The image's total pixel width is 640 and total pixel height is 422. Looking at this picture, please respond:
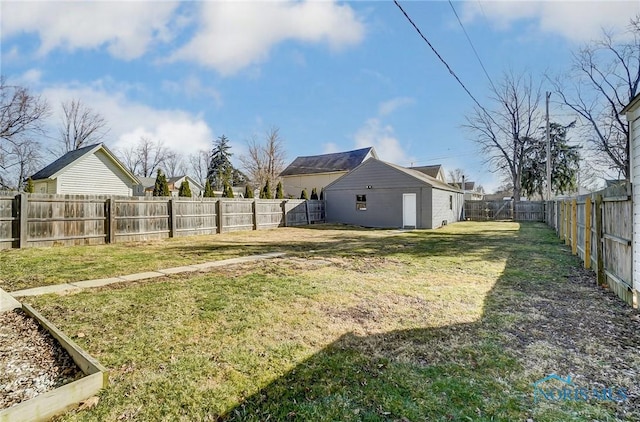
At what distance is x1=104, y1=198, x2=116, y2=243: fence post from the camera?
1062cm

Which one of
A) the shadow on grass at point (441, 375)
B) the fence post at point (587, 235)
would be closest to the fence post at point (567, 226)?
the fence post at point (587, 235)

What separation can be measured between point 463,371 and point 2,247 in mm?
11214

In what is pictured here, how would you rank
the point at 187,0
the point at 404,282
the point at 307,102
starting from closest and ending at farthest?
the point at 404,282
the point at 187,0
the point at 307,102

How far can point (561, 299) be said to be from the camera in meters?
4.50

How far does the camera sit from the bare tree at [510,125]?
25938 millimetres

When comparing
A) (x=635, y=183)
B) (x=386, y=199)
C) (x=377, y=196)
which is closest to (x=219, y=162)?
(x=377, y=196)

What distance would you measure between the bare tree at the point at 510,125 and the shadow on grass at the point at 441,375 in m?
25.9

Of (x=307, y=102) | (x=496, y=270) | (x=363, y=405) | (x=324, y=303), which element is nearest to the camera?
(x=363, y=405)

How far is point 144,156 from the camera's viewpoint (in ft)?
140

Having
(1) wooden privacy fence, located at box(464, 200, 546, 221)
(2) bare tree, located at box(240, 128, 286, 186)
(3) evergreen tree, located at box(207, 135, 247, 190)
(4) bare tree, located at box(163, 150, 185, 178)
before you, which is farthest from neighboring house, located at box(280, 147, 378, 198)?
(4) bare tree, located at box(163, 150, 185, 178)

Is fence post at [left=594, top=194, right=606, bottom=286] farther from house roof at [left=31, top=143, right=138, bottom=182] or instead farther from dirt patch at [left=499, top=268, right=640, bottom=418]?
house roof at [left=31, top=143, right=138, bottom=182]

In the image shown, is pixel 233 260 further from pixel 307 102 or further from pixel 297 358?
pixel 307 102

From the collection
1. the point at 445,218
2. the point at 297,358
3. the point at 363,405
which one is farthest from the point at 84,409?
the point at 445,218
